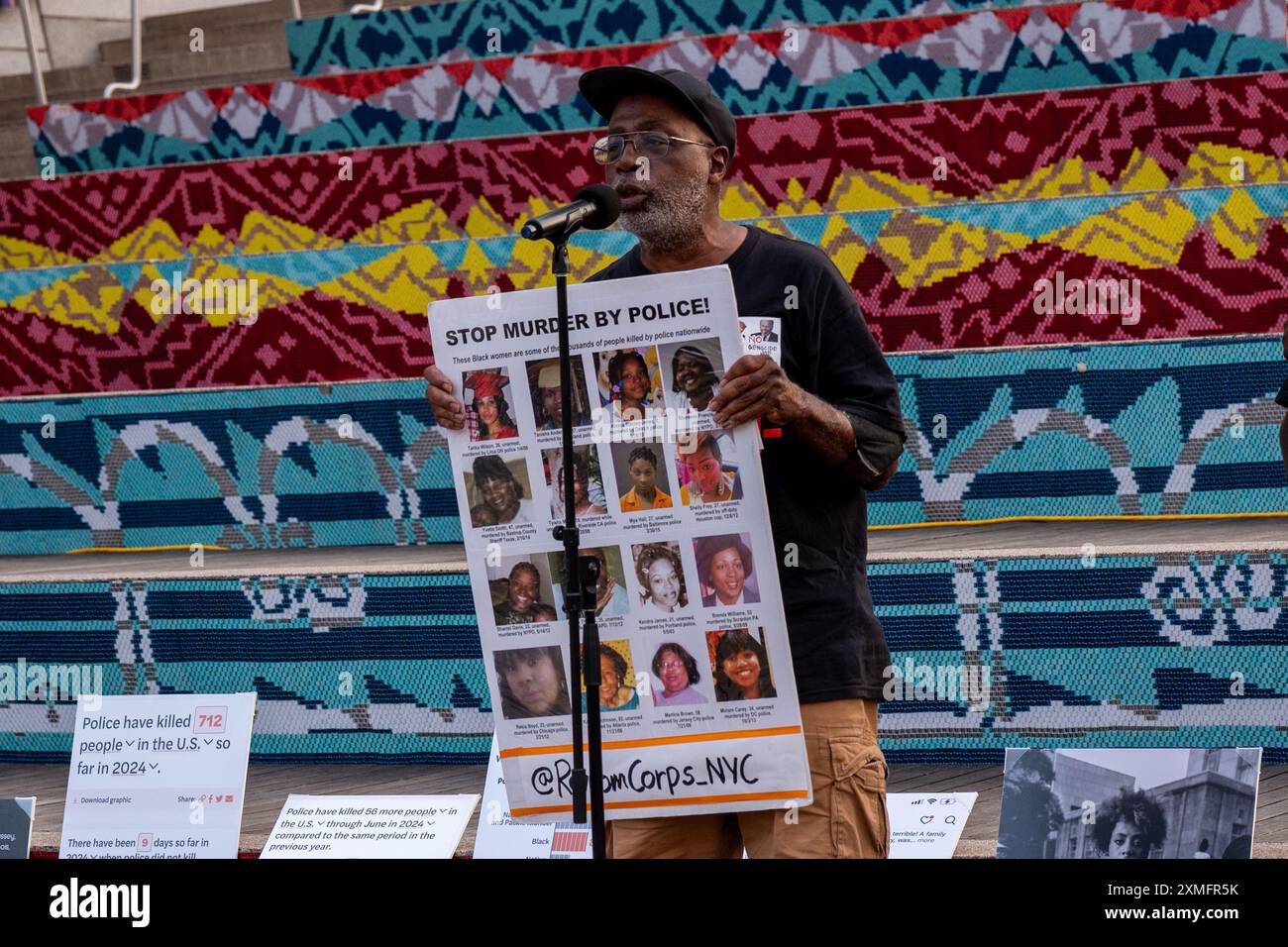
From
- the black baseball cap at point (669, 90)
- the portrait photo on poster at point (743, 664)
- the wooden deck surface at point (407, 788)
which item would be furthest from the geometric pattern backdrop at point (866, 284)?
the portrait photo on poster at point (743, 664)

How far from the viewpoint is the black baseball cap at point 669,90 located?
9.47ft

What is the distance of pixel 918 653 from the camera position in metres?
4.67

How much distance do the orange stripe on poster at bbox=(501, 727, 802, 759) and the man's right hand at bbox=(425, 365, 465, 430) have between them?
495 millimetres

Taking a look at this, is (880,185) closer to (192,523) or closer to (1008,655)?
(1008,655)

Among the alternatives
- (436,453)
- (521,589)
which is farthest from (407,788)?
(521,589)

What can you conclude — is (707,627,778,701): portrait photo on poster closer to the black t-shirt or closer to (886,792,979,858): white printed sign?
the black t-shirt

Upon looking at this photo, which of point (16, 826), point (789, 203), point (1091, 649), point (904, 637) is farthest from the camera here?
point (789, 203)

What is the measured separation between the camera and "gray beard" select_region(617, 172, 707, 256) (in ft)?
9.45

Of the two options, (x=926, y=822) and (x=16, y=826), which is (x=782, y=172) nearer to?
(x=926, y=822)

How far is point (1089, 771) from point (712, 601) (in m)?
1.13

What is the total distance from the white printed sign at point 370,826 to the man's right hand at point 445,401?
147cm

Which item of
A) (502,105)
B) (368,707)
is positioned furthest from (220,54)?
(368,707)

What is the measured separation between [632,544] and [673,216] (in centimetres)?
49
